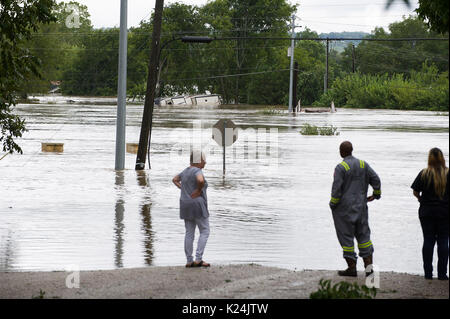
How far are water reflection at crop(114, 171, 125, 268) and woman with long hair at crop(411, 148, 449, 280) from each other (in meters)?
4.20

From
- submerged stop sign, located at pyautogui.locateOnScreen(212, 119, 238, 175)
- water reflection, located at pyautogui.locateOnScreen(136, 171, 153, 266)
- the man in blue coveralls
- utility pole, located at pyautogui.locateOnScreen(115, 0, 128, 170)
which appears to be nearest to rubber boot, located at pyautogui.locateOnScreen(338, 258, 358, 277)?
the man in blue coveralls

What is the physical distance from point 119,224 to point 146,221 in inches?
26.3

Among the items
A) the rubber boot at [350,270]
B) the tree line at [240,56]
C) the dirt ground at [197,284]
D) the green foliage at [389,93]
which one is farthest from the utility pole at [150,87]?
the tree line at [240,56]

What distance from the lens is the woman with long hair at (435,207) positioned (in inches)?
379

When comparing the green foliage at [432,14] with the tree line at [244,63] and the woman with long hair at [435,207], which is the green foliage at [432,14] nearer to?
the woman with long hair at [435,207]

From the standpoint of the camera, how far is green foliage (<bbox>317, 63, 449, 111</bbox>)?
324 feet

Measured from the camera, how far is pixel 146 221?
16.2 m

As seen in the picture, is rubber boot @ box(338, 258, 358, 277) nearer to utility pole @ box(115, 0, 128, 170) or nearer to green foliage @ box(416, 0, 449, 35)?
green foliage @ box(416, 0, 449, 35)

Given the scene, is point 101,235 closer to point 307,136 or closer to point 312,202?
point 312,202

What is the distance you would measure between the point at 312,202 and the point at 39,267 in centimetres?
889

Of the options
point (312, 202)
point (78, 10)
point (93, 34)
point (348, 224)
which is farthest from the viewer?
point (78, 10)

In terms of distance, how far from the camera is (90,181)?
76.7ft

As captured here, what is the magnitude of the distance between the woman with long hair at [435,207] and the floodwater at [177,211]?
1.76 metres
